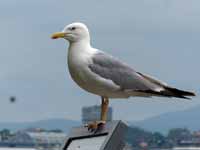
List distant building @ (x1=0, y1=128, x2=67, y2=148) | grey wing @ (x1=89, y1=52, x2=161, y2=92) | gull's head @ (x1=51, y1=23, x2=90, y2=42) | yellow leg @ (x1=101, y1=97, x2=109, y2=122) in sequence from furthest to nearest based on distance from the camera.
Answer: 1. distant building @ (x1=0, y1=128, x2=67, y2=148)
2. grey wing @ (x1=89, y1=52, x2=161, y2=92)
3. gull's head @ (x1=51, y1=23, x2=90, y2=42)
4. yellow leg @ (x1=101, y1=97, x2=109, y2=122)

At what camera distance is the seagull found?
8008 millimetres

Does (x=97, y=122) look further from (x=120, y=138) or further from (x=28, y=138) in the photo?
(x=28, y=138)

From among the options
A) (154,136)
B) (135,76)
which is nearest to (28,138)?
(154,136)

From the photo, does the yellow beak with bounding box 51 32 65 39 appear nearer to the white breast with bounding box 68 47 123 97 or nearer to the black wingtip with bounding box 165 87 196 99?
the white breast with bounding box 68 47 123 97

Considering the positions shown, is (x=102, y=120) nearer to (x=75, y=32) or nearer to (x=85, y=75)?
(x=85, y=75)

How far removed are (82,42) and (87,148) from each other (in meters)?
1.34

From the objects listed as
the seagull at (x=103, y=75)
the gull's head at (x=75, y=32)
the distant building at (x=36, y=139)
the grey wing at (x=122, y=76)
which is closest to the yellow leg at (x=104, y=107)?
the seagull at (x=103, y=75)

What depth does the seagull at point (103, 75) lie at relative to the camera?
8008 mm

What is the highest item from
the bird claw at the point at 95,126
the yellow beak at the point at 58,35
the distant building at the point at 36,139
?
the yellow beak at the point at 58,35

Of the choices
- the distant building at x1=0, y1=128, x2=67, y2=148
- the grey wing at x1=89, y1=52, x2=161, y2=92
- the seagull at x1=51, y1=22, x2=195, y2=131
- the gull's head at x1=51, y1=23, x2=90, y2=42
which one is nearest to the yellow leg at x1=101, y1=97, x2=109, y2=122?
the seagull at x1=51, y1=22, x2=195, y2=131

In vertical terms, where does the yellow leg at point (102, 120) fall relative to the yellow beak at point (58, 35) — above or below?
below

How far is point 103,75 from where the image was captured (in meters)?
8.18

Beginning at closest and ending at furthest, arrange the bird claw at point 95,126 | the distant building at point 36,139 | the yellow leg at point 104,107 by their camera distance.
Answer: the bird claw at point 95,126, the yellow leg at point 104,107, the distant building at point 36,139

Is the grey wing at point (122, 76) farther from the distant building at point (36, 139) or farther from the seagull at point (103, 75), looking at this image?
the distant building at point (36, 139)
